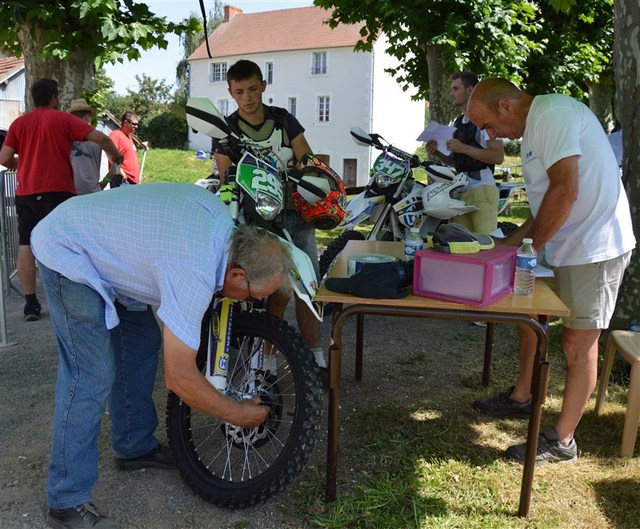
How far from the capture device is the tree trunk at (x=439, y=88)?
29.7 feet

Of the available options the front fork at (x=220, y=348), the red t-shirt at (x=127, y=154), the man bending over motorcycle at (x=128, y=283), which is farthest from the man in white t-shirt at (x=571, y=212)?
the red t-shirt at (x=127, y=154)

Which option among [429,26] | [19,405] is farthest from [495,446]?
[429,26]

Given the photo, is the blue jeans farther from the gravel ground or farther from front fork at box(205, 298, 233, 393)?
front fork at box(205, 298, 233, 393)

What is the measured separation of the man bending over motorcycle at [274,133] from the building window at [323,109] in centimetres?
3125

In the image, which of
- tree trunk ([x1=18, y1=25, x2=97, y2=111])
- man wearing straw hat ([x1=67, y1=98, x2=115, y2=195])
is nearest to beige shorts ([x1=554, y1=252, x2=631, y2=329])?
man wearing straw hat ([x1=67, y1=98, x2=115, y2=195])

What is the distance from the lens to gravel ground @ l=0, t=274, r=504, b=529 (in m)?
2.60

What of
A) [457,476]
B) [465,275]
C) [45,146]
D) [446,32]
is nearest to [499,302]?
[465,275]

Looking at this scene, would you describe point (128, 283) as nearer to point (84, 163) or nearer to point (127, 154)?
point (84, 163)

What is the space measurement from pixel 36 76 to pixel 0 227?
2.24 meters

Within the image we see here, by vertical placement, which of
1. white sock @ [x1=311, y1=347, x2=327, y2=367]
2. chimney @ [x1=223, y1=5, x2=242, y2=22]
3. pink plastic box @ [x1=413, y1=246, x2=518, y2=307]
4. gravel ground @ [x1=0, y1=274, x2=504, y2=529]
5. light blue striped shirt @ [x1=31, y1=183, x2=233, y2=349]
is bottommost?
gravel ground @ [x1=0, y1=274, x2=504, y2=529]

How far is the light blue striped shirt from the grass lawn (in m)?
1.14

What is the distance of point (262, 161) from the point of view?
9.25 ft

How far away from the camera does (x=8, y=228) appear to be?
5.93 meters

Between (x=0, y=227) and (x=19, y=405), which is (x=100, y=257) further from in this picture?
(x=0, y=227)
